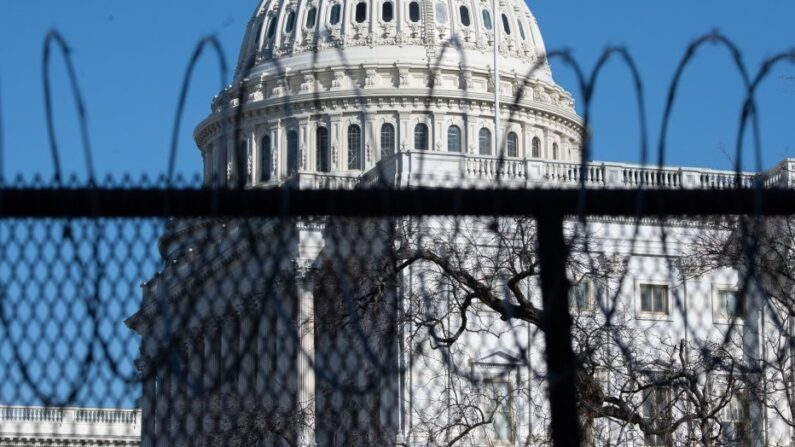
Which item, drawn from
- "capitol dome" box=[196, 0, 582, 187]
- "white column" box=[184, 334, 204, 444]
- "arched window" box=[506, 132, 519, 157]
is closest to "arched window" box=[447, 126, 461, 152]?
"capitol dome" box=[196, 0, 582, 187]

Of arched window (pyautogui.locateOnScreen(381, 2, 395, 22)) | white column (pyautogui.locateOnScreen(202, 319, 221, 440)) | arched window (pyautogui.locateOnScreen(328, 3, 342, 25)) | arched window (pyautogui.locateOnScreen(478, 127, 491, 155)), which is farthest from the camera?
arched window (pyautogui.locateOnScreen(328, 3, 342, 25))

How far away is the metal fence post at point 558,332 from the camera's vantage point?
7828 mm

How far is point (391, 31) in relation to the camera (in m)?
131

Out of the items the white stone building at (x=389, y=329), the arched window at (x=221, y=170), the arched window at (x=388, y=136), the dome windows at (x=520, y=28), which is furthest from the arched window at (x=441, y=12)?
the arched window at (x=221, y=170)

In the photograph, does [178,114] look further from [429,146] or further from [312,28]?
[312,28]

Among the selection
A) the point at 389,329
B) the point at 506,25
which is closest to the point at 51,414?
the point at 389,329

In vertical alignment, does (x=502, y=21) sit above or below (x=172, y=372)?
above

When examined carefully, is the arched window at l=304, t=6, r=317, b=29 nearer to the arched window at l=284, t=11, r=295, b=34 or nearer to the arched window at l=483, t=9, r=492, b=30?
the arched window at l=284, t=11, r=295, b=34

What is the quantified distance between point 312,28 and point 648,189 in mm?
127315

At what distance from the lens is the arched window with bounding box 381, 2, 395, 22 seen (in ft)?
437

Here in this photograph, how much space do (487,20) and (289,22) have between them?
14146 millimetres

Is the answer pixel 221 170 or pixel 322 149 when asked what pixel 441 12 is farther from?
pixel 221 170

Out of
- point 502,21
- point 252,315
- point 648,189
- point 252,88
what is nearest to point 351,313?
point 252,315

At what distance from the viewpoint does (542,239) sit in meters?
7.98
